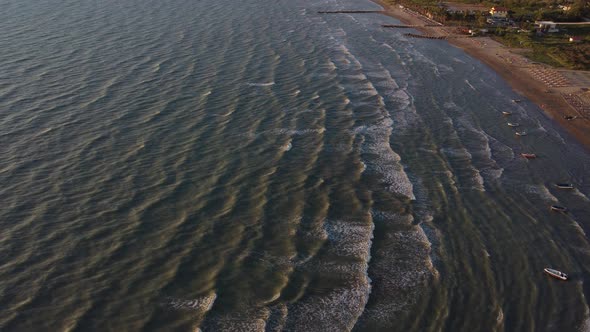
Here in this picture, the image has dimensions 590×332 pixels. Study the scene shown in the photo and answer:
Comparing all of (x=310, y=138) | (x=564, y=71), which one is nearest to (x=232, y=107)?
(x=310, y=138)

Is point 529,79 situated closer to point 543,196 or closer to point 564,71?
point 564,71

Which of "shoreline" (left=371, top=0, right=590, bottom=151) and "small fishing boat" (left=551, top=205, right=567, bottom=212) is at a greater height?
"shoreline" (left=371, top=0, right=590, bottom=151)

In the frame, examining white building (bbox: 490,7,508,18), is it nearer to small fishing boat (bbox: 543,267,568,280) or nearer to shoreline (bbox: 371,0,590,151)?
shoreline (bbox: 371,0,590,151)

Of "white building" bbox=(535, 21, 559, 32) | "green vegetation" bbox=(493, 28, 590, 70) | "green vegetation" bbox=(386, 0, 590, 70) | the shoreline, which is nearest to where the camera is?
the shoreline

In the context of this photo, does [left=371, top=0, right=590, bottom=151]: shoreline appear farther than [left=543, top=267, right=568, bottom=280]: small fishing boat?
Yes

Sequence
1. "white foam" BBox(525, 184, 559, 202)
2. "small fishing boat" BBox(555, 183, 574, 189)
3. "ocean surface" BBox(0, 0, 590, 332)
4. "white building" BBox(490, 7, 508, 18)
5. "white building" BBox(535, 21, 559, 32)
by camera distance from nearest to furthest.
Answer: "ocean surface" BBox(0, 0, 590, 332) < "white foam" BBox(525, 184, 559, 202) < "small fishing boat" BBox(555, 183, 574, 189) < "white building" BBox(535, 21, 559, 32) < "white building" BBox(490, 7, 508, 18)

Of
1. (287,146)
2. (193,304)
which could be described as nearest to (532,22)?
(287,146)

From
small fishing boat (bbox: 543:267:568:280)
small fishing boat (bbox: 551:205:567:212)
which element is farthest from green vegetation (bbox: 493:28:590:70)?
small fishing boat (bbox: 543:267:568:280)
